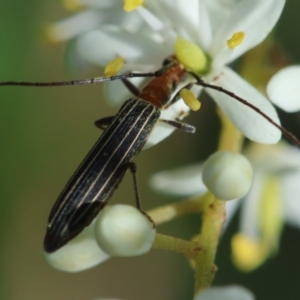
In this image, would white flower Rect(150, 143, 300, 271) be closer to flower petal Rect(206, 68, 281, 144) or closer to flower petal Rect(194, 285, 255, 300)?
flower petal Rect(206, 68, 281, 144)

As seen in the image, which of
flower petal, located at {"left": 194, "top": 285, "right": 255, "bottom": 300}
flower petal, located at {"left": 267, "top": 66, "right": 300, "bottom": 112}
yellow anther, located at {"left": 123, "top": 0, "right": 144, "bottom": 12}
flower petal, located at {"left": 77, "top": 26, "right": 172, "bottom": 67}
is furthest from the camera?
flower petal, located at {"left": 77, "top": 26, "right": 172, "bottom": 67}

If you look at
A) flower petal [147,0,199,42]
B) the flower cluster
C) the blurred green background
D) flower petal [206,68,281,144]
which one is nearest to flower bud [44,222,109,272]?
the flower cluster

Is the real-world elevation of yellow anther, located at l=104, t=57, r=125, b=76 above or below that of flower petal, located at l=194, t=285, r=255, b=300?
above

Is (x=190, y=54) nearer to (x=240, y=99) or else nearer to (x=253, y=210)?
(x=240, y=99)

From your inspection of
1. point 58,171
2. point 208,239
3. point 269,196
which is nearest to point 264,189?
point 269,196

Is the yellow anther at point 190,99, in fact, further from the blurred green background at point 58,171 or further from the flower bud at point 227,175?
the blurred green background at point 58,171

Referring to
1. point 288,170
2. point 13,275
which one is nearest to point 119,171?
point 288,170
